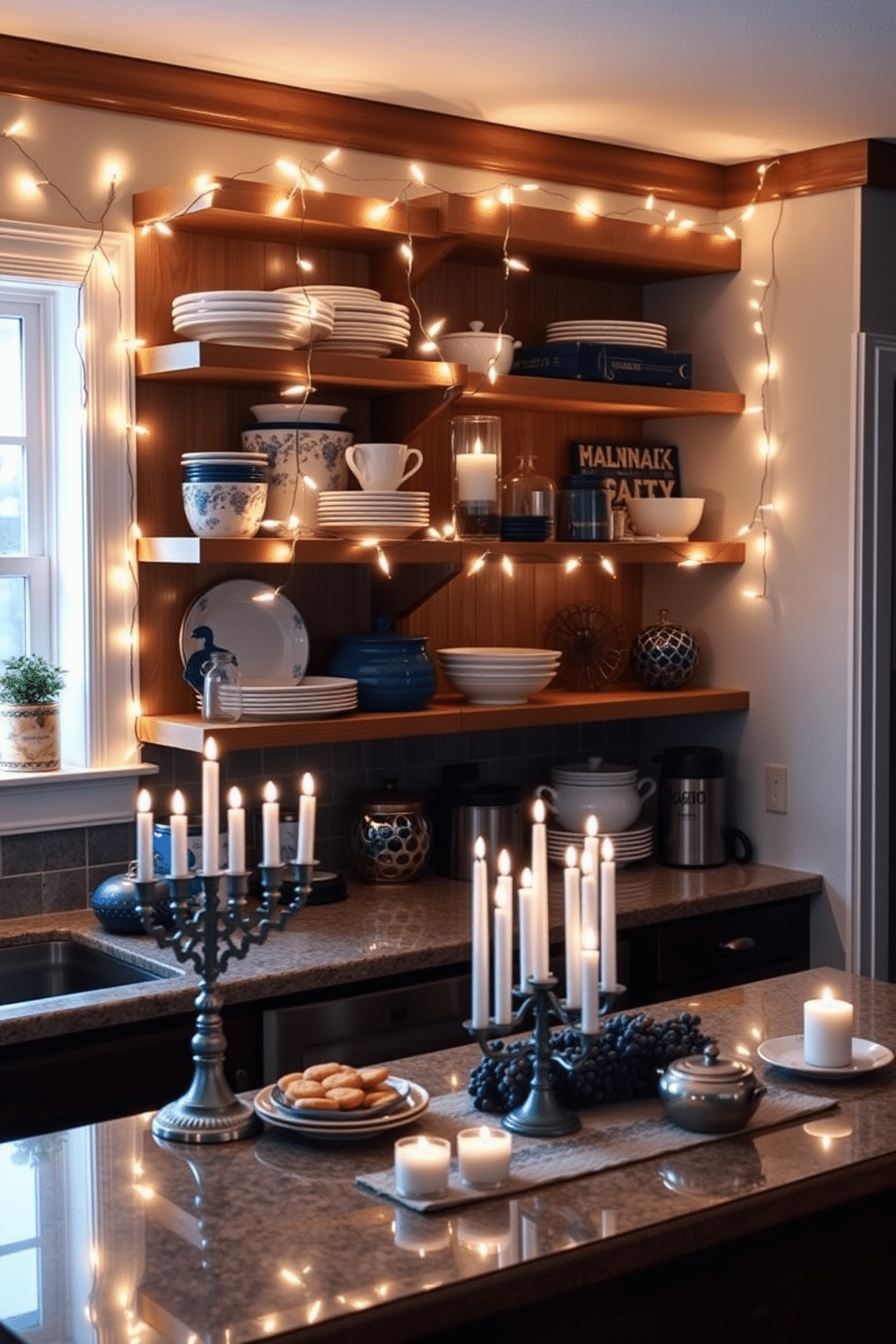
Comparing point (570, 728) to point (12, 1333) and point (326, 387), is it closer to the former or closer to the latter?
point (326, 387)

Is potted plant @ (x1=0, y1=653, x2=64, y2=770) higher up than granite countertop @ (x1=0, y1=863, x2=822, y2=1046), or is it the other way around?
potted plant @ (x1=0, y1=653, x2=64, y2=770)

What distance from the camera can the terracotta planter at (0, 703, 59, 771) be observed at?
3.30m

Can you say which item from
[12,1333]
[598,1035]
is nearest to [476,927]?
[598,1035]

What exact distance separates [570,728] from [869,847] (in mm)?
792

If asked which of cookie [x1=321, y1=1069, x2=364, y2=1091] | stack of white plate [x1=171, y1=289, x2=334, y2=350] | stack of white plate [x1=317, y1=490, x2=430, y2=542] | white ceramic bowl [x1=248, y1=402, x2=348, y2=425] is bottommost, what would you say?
cookie [x1=321, y1=1069, x2=364, y2=1091]

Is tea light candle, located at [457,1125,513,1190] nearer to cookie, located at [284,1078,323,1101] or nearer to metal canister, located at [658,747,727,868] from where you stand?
cookie, located at [284,1078,323,1101]

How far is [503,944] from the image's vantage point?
6.45 feet

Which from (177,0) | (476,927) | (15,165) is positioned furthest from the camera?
(15,165)

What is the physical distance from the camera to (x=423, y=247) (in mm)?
3598

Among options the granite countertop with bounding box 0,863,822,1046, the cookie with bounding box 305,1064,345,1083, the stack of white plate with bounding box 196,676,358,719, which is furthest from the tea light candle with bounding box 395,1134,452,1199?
the stack of white plate with bounding box 196,676,358,719

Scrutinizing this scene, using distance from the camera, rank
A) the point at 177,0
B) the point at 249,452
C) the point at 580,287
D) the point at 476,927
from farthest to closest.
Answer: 1. the point at 580,287
2. the point at 249,452
3. the point at 177,0
4. the point at 476,927

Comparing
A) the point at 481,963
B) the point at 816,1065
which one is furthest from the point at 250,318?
the point at 816,1065

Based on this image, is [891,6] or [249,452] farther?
[249,452]

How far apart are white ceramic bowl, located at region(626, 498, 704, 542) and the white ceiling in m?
0.84
